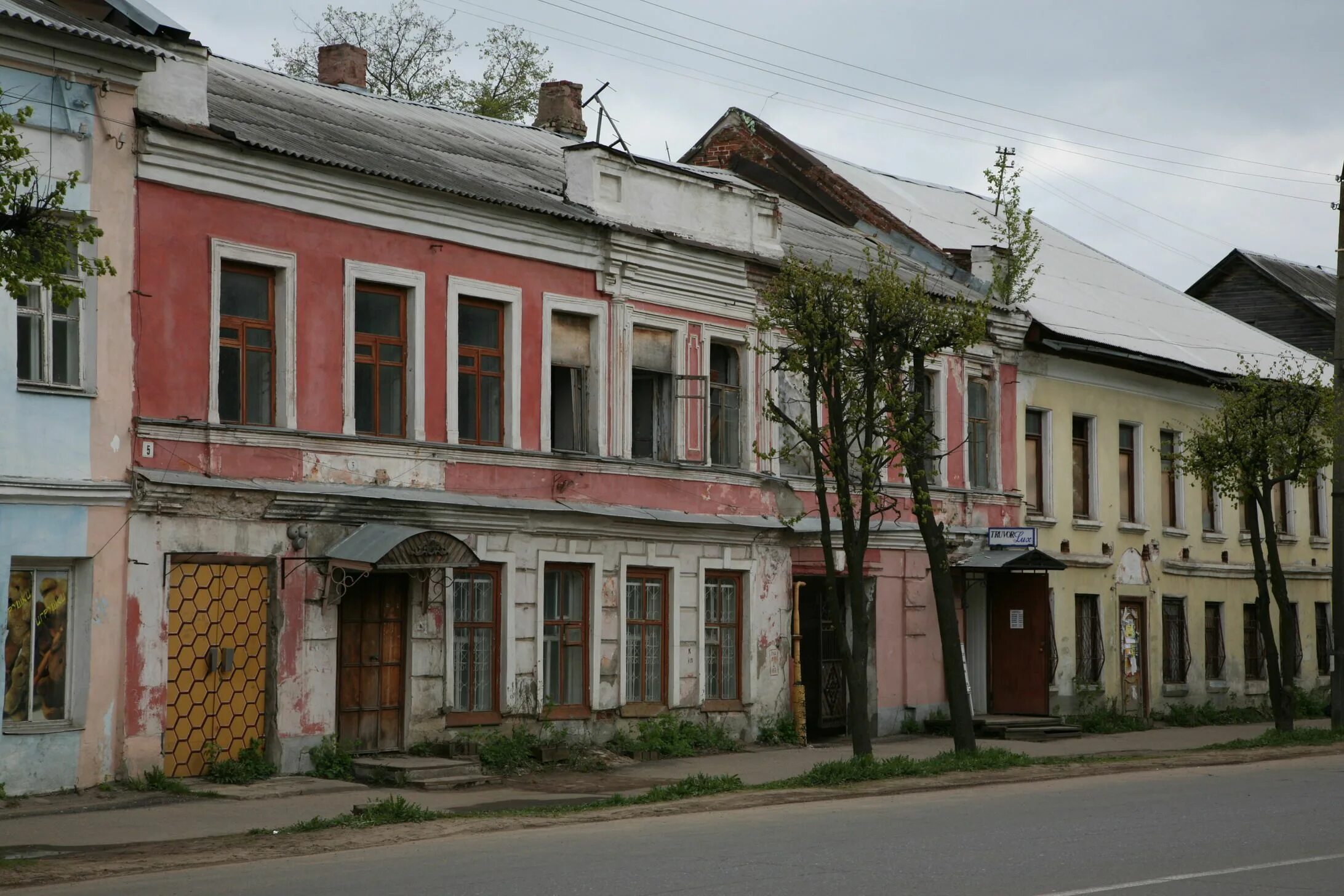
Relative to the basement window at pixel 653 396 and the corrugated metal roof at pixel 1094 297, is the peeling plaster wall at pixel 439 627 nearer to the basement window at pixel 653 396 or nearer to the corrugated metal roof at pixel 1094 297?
the basement window at pixel 653 396

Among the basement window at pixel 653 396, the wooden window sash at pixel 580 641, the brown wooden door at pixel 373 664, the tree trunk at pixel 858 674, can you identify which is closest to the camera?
the tree trunk at pixel 858 674

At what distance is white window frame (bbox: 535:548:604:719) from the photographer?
2138cm

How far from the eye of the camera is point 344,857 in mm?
12648

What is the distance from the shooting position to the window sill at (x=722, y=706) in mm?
23688

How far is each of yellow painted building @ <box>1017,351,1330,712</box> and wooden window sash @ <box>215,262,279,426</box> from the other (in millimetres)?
14650

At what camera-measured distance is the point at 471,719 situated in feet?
67.3

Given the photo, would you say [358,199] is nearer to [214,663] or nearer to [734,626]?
[214,663]

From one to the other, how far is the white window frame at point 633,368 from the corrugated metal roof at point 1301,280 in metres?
26.0

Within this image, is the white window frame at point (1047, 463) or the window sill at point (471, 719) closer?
the window sill at point (471, 719)

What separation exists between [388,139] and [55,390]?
7096 millimetres

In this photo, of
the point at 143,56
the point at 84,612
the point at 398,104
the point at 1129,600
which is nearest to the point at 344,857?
the point at 84,612

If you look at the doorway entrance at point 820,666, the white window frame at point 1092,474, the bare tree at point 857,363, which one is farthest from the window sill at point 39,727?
the white window frame at point 1092,474

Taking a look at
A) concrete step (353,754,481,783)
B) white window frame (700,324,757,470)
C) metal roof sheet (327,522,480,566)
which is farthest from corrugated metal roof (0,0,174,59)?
white window frame (700,324,757,470)

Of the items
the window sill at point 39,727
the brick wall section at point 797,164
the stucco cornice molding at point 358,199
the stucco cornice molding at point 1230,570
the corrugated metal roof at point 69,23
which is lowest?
the window sill at point 39,727
